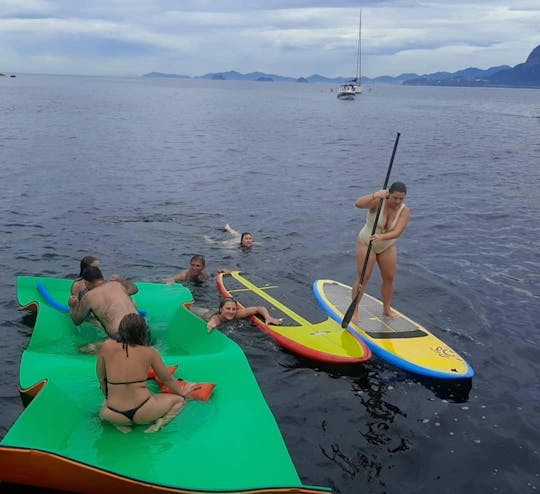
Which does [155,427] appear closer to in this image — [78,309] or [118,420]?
[118,420]

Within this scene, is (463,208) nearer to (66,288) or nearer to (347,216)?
(347,216)

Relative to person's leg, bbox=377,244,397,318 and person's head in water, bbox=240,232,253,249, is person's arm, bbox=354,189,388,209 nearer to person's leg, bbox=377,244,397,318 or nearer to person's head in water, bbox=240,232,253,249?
person's leg, bbox=377,244,397,318

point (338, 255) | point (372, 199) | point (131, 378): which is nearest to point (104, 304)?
point (131, 378)

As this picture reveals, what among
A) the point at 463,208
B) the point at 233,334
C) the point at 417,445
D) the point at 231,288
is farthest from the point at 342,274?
the point at 463,208

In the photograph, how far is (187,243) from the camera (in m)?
16.5

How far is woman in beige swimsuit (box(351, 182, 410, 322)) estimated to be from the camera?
9.16 metres

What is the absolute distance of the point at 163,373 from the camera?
6.45m

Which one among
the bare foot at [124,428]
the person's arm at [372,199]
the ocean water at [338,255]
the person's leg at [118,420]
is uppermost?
the person's arm at [372,199]

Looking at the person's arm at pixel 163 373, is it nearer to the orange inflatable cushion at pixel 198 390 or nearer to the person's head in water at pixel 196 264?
the orange inflatable cushion at pixel 198 390

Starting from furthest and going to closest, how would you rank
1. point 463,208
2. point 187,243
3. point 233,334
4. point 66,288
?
1. point 463,208
2. point 187,243
3. point 66,288
4. point 233,334

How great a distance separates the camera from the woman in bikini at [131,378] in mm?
6031

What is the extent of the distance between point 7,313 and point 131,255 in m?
4.46

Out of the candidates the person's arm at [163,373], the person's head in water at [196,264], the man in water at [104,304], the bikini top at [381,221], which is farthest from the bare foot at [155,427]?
the person's head in water at [196,264]

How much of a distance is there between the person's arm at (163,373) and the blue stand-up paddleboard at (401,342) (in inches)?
149
